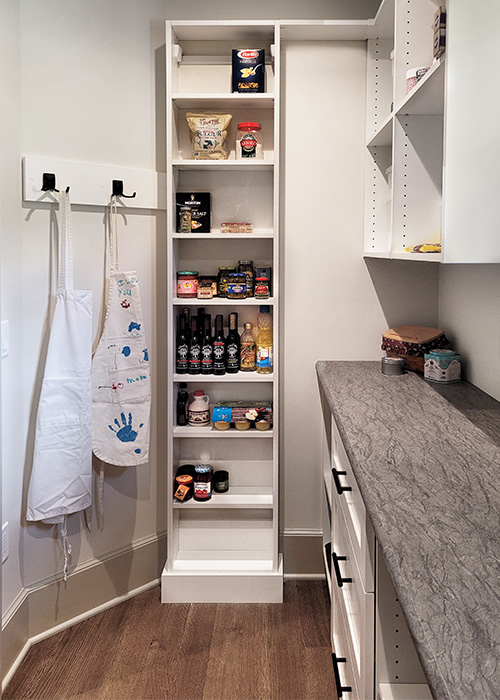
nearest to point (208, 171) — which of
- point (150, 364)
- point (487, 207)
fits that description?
point (150, 364)

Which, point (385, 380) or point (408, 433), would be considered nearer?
point (408, 433)

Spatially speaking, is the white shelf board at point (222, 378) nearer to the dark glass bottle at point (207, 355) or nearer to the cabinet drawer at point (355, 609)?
the dark glass bottle at point (207, 355)

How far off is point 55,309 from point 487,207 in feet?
4.85

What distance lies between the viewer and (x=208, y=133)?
2398 mm

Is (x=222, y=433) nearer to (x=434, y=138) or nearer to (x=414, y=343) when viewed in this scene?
(x=414, y=343)

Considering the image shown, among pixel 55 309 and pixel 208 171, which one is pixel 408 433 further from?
pixel 208 171

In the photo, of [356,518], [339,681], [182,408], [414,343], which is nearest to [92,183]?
[182,408]

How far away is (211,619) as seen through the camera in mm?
2365

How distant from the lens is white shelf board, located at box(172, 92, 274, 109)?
2.35 metres

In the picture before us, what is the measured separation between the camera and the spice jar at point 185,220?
96.6 inches

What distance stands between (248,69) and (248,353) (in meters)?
1.14

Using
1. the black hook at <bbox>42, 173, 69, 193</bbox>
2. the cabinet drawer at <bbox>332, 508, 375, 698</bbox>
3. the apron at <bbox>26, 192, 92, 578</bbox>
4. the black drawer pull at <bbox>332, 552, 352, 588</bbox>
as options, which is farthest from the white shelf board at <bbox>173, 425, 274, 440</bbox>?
the black hook at <bbox>42, 173, 69, 193</bbox>

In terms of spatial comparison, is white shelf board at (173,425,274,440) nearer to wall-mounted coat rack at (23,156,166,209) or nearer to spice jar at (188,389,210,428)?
spice jar at (188,389,210,428)

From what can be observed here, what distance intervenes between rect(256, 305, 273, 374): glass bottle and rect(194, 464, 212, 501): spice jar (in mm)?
487
